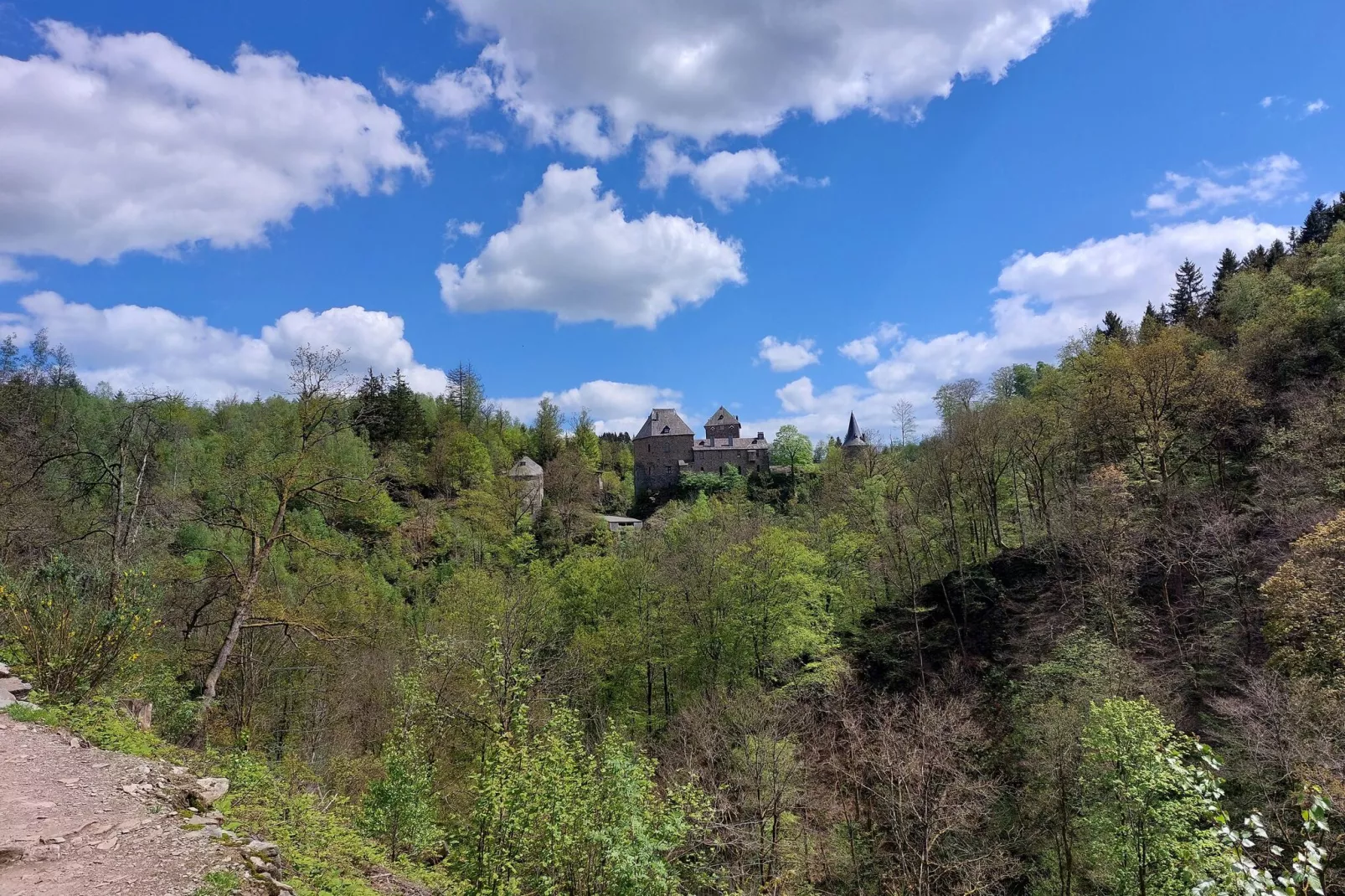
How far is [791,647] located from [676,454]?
44649mm

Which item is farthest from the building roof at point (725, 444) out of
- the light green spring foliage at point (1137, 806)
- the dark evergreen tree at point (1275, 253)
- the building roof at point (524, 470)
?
the light green spring foliage at point (1137, 806)

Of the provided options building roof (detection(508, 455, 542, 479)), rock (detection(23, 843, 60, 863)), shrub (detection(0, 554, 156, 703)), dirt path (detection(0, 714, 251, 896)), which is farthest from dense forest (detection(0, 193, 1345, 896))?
building roof (detection(508, 455, 542, 479))

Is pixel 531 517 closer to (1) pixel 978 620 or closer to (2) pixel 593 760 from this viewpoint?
(1) pixel 978 620

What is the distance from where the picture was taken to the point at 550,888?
7.66 meters

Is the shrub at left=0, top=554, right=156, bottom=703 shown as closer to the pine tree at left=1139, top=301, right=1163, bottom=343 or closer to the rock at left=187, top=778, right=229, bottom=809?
the rock at left=187, top=778, right=229, bottom=809

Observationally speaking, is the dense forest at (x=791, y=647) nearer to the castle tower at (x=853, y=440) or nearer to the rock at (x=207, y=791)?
the rock at (x=207, y=791)

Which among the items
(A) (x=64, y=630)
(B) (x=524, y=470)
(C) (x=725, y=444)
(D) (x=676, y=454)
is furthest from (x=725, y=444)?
(A) (x=64, y=630)

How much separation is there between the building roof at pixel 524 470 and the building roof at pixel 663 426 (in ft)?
46.1

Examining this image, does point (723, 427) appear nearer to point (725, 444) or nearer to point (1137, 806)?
point (725, 444)

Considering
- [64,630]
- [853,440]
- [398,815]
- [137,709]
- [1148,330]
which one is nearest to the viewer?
[64,630]

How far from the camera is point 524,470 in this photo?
195 ft

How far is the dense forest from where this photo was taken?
8.90 metres

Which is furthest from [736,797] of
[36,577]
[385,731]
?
[36,577]

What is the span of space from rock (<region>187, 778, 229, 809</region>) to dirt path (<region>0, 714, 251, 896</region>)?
35 cm
